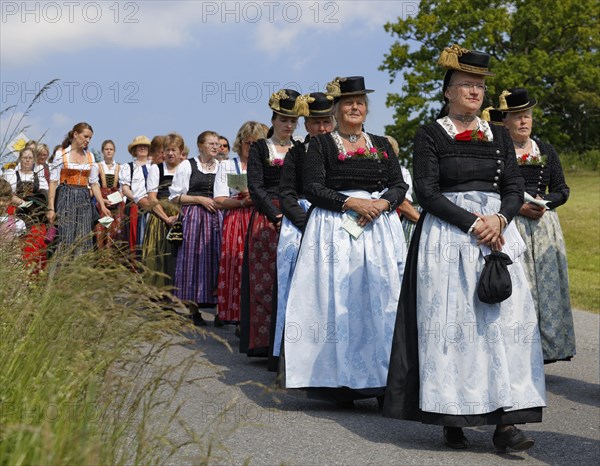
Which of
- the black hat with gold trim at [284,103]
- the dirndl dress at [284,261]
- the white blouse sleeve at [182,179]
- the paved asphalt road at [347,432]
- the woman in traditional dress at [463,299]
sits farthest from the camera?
the white blouse sleeve at [182,179]

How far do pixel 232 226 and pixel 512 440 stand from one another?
17.9 ft

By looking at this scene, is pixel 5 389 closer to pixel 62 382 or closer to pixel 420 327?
pixel 62 382

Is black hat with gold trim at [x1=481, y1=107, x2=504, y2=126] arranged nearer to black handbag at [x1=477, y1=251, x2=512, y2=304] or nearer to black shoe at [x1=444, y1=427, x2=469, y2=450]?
black handbag at [x1=477, y1=251, x2=512, y2=304]

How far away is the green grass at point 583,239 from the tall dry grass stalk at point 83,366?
10972mm

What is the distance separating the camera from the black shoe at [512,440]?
233 inches

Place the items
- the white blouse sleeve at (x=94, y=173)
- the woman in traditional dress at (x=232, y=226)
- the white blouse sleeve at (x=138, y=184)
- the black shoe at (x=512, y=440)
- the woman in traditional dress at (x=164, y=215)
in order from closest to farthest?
the black shoe at (x=512, y=440) < the woman in traditional dress at (x=232, y=226) < the woman in traditional dress at (x=164, y=215) < the white blouse sleeve at (x=94, y=173) < the white blouse sleeve at (x=138, y=184)

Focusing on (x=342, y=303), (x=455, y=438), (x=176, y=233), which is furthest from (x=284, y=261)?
(x=176, y=233)

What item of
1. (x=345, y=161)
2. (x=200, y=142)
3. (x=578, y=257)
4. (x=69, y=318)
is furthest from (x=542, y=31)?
(x=69, y=318)

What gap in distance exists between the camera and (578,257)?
22781 mm

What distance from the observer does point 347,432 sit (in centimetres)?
648

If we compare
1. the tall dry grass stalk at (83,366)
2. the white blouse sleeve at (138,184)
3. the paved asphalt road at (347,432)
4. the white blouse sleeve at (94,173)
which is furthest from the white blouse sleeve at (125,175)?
the tall dry grass stalk at (83,366)

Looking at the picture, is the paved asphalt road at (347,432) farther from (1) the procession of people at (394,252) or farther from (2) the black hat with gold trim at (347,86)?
(2) the black hat with gold trim at (347,86)

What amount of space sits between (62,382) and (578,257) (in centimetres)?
1993

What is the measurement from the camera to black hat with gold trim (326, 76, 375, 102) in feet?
24.3
